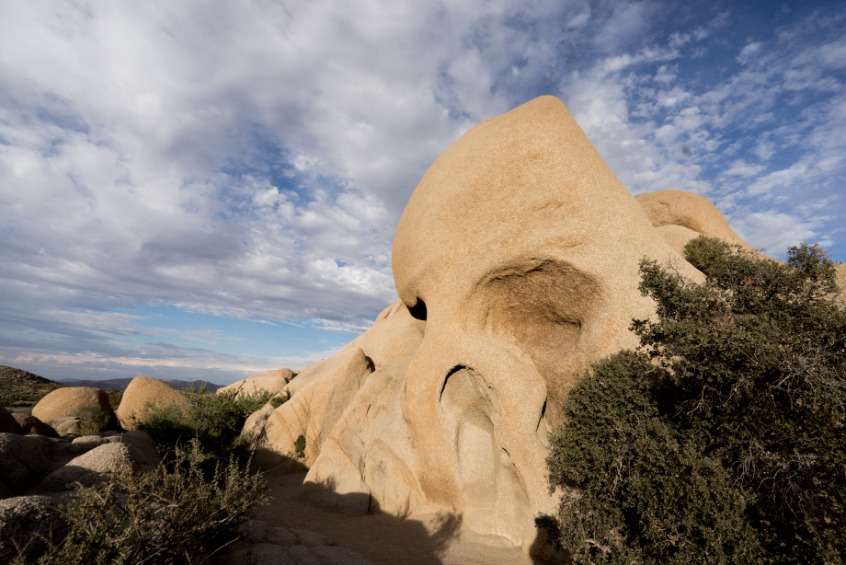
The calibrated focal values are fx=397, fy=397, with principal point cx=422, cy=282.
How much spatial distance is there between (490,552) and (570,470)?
13.5 feet

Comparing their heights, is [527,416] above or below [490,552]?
above

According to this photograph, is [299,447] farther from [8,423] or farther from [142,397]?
[142,397]

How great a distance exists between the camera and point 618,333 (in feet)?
35.5

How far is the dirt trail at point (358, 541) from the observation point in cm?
750

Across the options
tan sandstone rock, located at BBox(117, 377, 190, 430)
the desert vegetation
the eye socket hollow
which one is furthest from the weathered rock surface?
the desert vegetation

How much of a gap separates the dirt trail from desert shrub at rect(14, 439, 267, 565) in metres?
0.67

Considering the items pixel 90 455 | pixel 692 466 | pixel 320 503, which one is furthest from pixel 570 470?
pixel 90 455

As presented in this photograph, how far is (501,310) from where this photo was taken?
14.1m

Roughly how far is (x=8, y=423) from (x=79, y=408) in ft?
36.4

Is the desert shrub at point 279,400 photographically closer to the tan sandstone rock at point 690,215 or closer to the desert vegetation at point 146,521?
the desert vegetation at point 146,521

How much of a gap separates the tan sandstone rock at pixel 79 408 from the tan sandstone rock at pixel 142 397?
0.80 m

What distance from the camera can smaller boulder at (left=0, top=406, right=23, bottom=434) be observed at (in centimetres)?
1406

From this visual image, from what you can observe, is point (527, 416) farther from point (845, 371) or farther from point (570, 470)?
point (845, 371)

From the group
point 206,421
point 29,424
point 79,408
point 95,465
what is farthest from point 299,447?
point 79,408
